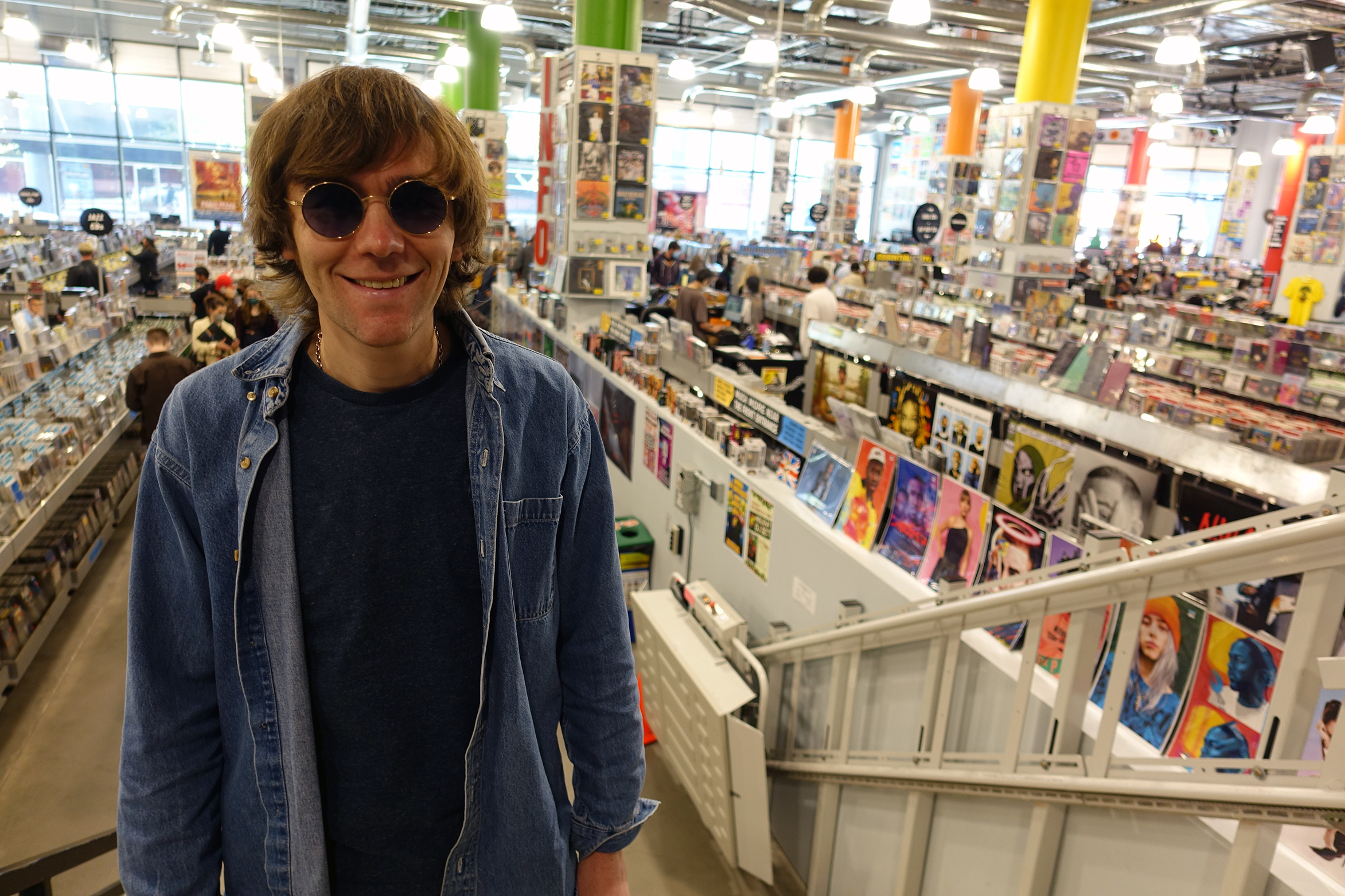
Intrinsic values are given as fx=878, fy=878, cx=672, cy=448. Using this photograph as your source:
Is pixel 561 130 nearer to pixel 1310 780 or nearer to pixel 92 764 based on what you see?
pixel 92 764

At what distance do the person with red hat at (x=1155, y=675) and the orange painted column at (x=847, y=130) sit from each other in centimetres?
1914

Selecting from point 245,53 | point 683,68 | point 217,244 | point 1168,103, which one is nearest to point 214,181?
point 217,244

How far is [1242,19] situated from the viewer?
14047mm

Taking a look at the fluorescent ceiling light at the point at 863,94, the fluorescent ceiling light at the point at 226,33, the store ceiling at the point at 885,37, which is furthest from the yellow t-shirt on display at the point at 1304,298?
the fluorescent ceiling light at the point at 226,33

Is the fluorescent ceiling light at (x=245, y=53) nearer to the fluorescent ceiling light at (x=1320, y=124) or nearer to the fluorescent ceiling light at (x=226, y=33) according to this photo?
the fluorescent ceiling light at (x=226, y=33)

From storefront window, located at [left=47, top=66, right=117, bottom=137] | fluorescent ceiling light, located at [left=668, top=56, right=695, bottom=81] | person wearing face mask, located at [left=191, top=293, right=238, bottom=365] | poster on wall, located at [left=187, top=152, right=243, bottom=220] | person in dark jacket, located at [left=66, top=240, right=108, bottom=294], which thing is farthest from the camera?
storefront window, located at [left=47, top=66, right=117, bottom=137]

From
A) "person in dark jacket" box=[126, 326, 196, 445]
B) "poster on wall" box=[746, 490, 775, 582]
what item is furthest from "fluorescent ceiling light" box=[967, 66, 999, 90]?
"person in dark jacket" box=[126, 326, 196, 445]

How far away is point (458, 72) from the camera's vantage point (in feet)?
55.1

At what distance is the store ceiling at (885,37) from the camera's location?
1195cm

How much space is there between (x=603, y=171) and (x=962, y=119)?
11.6m

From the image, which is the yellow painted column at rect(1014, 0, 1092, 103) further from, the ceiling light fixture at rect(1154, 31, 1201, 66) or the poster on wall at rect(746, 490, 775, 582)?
the poster on wall at rect(746, 490, 775, 582)

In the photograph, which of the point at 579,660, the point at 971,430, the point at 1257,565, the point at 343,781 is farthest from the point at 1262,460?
the point at 343,781

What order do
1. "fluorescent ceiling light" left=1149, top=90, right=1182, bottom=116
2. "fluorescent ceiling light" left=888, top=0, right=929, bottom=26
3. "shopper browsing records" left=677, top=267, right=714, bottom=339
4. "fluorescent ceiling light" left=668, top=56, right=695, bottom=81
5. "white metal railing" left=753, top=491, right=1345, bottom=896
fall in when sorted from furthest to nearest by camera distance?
"fluorescent ceiling light" left=668, top=56, right=695, bottom=81 < "fluorescent ceiling light" left=1149, top=90, right=1182, bottom=116 < "shopper browsing records" left=677, top=267, right=714, bottom=339 < "fluorescent ceiling light" left=888, top=0, right=929, bottom=26 < "white metal railing" left=753, top=491, right=1345, bottom=896

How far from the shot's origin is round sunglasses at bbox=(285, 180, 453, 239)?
1.08 m
